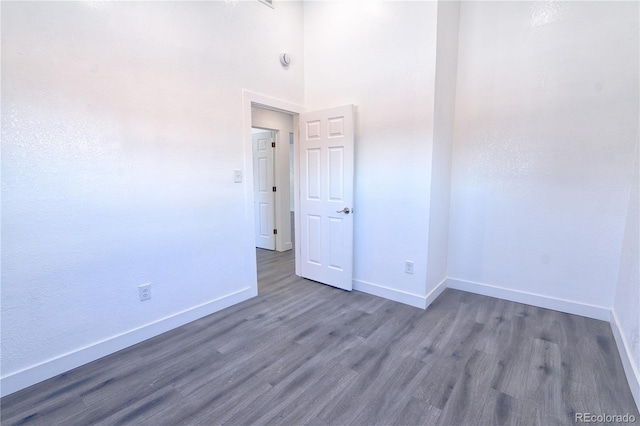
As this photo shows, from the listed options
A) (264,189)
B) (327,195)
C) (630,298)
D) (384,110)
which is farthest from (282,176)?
(630,298)

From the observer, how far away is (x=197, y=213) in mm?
2633

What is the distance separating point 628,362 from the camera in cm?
189

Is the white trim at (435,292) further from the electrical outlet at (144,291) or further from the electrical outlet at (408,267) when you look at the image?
the electrical outlet at (144,291)

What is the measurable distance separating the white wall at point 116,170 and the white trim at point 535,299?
2521 millimetres

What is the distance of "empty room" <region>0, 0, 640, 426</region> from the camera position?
5.81 feet

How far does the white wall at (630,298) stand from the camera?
1809 millimetres

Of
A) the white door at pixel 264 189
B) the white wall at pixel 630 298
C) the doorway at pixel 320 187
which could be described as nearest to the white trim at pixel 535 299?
the white wall at pixel 630 298

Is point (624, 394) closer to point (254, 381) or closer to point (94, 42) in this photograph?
point (254, 381)

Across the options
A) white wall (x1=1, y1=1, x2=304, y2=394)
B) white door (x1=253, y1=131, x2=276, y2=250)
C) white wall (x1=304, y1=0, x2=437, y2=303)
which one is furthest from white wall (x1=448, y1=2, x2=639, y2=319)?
white door (x1=253, y1=131, x2=276, y2=250)

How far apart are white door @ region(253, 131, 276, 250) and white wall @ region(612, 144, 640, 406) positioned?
424 cm

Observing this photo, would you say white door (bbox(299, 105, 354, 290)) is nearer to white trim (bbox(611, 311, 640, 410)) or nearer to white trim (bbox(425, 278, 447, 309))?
white trim (bbox(425, 278, 447, 309))

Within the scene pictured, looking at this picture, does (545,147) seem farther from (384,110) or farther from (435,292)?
(435,292)

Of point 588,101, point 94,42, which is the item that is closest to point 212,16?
point 94,42

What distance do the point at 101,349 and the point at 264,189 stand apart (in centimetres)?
A: 335
